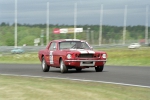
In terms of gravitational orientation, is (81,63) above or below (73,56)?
below

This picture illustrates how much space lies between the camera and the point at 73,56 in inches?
740

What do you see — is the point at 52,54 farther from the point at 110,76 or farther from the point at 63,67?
the point at 110,76

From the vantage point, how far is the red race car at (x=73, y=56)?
1881cm

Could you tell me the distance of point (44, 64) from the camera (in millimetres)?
21484

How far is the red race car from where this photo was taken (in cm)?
1881

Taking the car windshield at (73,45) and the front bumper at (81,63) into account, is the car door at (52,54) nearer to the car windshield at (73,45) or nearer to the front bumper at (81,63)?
the car windshield at (73,45)

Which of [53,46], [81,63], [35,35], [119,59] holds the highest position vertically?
[35,35]

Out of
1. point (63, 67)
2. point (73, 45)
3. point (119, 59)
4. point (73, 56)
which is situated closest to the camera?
point (73, 56)

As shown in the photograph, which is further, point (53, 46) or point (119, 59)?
point (119, 59)

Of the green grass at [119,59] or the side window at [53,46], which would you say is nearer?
the side window at [53,46]

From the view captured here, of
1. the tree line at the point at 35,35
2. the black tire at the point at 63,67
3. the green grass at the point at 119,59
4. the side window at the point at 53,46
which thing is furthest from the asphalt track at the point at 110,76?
the tree line at the point at 35,35

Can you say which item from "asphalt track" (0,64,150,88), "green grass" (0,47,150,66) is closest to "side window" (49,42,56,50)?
"asphalt track" (0,64,150,88)

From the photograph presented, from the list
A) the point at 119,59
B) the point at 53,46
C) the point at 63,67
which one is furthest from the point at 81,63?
the point at 119,59

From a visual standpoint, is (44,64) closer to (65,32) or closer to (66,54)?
(66,54)
